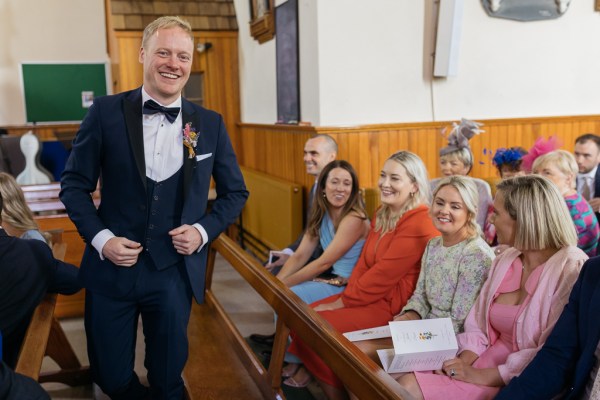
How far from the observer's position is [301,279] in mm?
3582

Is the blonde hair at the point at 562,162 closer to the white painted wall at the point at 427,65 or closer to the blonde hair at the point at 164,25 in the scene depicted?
the white painted wall at the point at 427,65

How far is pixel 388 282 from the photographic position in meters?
2.92

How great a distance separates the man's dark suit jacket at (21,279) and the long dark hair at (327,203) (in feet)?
5.54

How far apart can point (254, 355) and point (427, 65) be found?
303cm

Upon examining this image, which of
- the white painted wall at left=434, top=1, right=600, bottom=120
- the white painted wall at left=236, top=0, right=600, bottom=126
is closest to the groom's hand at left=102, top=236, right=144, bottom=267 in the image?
the white painted wall at left=236, top=0, right=600, bottom=126

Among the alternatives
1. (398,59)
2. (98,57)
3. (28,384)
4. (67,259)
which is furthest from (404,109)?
(98,57)

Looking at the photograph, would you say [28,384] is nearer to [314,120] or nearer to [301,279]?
[301,279]

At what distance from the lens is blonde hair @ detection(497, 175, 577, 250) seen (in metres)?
2.08

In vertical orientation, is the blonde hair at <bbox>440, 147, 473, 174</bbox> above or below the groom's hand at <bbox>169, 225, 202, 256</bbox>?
above

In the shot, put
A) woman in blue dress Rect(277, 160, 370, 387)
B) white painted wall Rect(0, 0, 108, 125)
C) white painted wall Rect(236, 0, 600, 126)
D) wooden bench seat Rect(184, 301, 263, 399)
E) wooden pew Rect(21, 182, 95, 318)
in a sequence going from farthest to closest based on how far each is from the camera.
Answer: white painted wall Rect(0, 0, 108, 125) < white painted wall Rect(236, 0, 600, 126) < wooden pew Rect(21, 182, 95, 318) < woman in blue dress Rect(277, 160, 370, 387) < wooden bench seat Rect(184, 301, 263, 399)

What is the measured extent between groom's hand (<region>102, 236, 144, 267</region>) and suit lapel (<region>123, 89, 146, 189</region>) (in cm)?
21

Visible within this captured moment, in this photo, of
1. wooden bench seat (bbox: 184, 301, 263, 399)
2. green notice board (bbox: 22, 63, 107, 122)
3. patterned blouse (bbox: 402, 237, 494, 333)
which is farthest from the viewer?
green notice board (bbox: 22, 63, 107, 122)

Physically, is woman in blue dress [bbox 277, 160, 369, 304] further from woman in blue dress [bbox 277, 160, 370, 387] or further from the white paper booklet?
the white paper booklet

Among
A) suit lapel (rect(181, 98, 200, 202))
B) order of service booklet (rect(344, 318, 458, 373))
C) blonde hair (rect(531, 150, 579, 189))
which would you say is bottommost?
order of service booklet (rect(344, 318, 458, 373))
